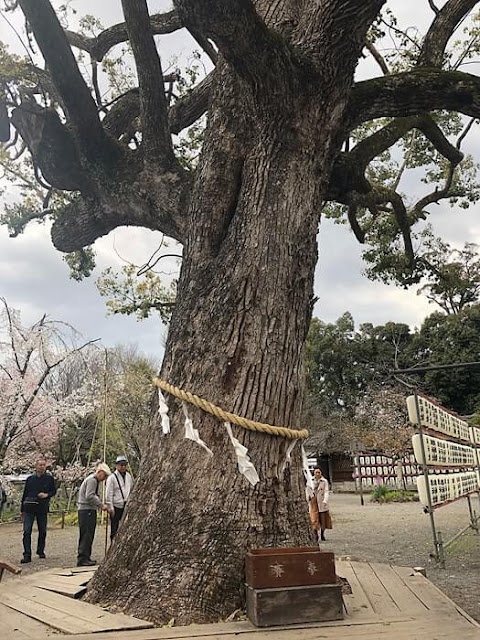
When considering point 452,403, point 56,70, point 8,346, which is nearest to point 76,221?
point 56,70

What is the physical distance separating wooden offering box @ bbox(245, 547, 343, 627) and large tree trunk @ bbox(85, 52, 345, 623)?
31 centimetres

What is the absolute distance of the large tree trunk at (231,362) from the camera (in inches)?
131

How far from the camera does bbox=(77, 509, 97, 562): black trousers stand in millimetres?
7727

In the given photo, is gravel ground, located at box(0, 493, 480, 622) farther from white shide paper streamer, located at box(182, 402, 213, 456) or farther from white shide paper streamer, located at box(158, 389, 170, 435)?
white shide paper streamer, located at box(158, 389, 170, 435)

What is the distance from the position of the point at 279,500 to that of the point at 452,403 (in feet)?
83.6

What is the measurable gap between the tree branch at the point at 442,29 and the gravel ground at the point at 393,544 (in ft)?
18.4

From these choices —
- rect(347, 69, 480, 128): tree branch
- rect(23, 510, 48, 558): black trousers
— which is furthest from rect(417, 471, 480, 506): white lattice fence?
rect(23, 510, 48, 558): black trousers

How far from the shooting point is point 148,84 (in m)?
5.09

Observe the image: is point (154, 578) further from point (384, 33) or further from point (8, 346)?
point (8, 346)

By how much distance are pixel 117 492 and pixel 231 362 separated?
5.09m

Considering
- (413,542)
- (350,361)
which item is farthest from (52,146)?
(350,361)

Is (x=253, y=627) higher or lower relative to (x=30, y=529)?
lower

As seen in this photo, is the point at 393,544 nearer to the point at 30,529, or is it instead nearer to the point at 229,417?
the point at 30,529

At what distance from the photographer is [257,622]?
2.88 m
